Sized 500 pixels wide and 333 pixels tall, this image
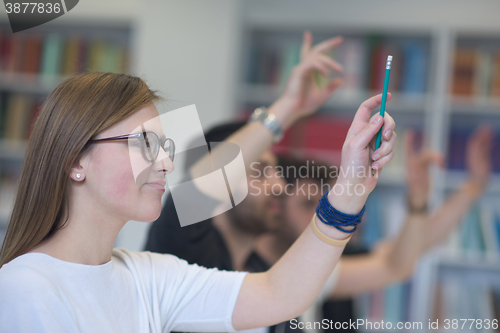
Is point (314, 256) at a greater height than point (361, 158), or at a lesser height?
lesser

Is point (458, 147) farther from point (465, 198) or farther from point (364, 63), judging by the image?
point (364, 63)

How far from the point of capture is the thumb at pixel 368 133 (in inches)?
26.1

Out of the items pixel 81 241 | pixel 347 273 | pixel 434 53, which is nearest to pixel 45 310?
pixel 81 241

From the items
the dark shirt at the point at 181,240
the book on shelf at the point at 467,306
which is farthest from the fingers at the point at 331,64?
the book on shelf at the point at 467,306

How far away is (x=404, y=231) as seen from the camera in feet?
5.67

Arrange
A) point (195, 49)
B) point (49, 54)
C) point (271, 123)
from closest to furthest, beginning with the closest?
point (271, 123)
point (195, 49)
point (49, 54)

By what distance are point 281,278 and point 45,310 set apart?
0.40m

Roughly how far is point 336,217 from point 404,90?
6.39 feet

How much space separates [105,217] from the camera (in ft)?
2.44

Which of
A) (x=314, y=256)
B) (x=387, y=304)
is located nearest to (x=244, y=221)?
(x=314, y=256)

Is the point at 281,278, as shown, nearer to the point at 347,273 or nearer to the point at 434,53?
the point at 347,273

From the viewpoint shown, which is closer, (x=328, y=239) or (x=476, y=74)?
(x=328, y=239)

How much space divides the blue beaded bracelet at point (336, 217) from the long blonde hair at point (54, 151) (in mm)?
369

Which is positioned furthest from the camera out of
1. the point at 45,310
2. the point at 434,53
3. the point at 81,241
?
the point at 434,53
